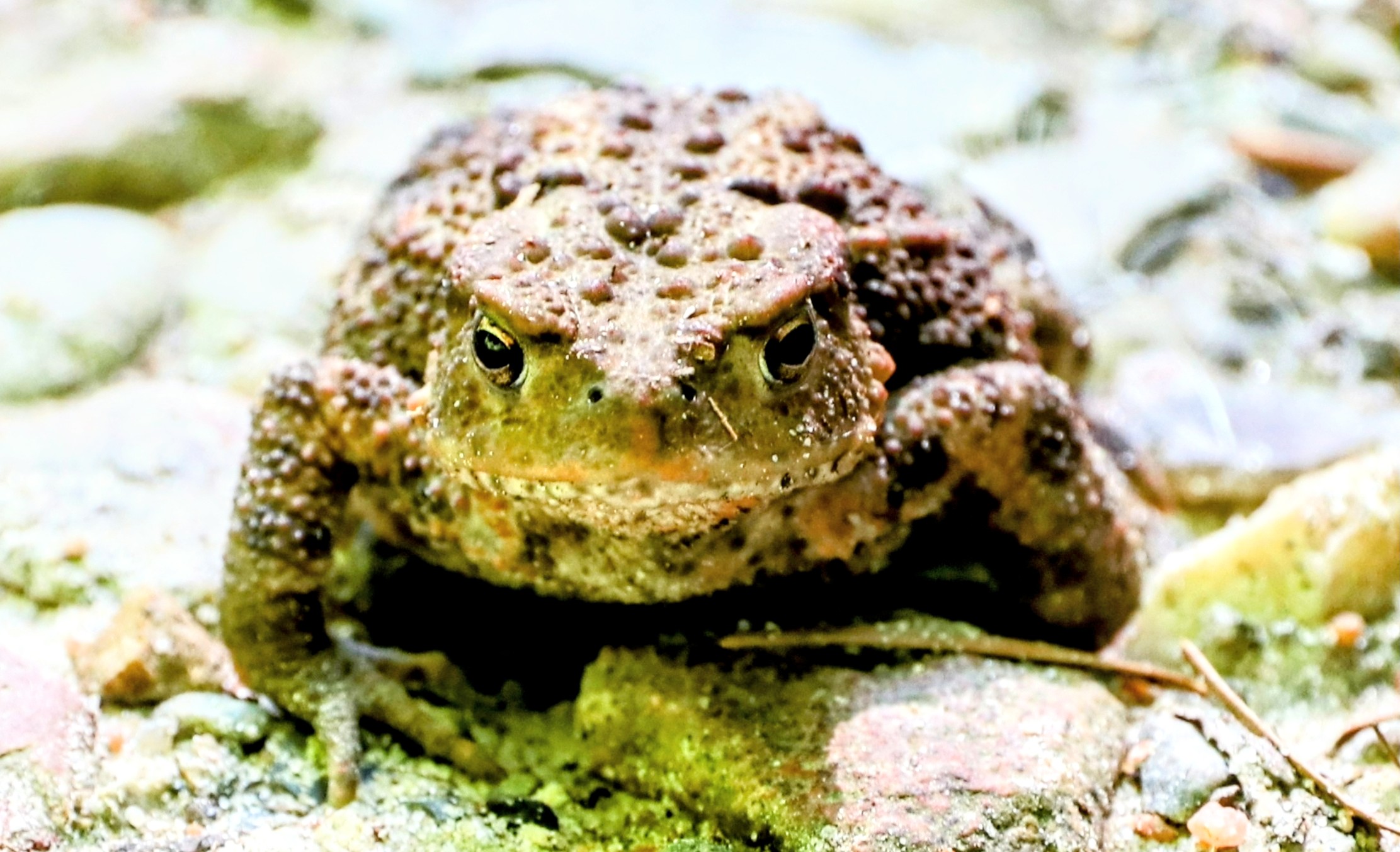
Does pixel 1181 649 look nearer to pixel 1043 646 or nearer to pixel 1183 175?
pixel 1043 646

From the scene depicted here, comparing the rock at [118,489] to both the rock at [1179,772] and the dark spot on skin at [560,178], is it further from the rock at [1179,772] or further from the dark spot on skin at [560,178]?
the rock at [1179,772]

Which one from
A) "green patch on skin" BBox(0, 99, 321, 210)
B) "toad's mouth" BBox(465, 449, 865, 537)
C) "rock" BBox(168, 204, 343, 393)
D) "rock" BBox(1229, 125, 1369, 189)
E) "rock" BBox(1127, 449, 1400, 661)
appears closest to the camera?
"toad's mouth" BBox(465, 449, 865, 537)

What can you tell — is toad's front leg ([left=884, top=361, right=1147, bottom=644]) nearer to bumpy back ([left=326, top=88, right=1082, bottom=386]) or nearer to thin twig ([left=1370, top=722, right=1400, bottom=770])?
bumpy back ([left=326, top=88, right=1082, bottom=386])

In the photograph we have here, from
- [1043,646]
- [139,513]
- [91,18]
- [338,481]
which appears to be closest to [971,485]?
[1043,646]

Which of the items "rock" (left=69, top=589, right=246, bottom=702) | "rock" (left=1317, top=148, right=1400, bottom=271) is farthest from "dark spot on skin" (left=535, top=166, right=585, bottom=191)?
"rock" (left=1317, top=148, right=1400, bottom=271)

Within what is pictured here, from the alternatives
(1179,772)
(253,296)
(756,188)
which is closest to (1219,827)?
(1179,772)
